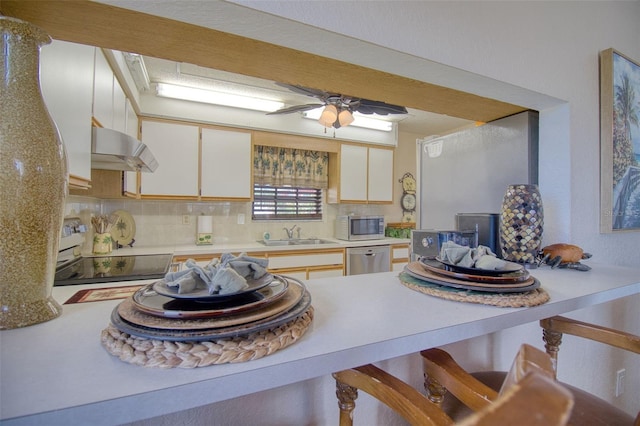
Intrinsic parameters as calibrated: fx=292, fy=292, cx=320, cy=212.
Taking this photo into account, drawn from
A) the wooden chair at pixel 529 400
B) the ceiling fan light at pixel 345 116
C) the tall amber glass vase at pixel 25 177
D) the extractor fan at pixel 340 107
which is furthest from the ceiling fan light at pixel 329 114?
the wooden chair at pixel 529 400

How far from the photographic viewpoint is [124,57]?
86.1 inches

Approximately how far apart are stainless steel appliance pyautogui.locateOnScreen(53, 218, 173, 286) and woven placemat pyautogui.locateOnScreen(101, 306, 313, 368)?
1.21m

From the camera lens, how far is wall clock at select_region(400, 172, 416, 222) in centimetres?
461

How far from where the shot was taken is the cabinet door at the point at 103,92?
1563 millimetres

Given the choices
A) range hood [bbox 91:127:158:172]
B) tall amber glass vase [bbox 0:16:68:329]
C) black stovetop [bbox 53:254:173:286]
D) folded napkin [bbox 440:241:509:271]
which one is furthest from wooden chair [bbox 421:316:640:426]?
range hood [bbox 91:127:158:172]

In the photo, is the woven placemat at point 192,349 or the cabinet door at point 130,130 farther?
the cabinet door at point 130,130

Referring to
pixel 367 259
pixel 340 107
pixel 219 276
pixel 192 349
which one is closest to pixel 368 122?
pixel 340 107

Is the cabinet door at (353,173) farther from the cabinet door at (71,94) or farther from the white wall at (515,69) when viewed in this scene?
the cabinet door at (71,94)

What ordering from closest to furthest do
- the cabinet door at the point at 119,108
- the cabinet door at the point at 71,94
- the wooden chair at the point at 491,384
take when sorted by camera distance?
the wooden chair at the point at 491,384 → the cabinet door at the point at 71,94 → the cabinet door at the point at 119,108

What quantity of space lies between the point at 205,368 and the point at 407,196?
14.8ft

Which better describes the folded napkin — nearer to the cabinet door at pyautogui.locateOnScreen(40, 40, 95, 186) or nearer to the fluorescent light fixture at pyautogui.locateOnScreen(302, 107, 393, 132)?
the cabinet door at pyautogui.locateOnScreen(40, 40, 95, 186)

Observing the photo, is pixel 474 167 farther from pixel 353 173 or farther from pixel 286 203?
pixel 286 203

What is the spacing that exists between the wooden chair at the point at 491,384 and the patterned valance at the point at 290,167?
3208 mm

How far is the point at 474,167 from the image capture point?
1.58 meters
